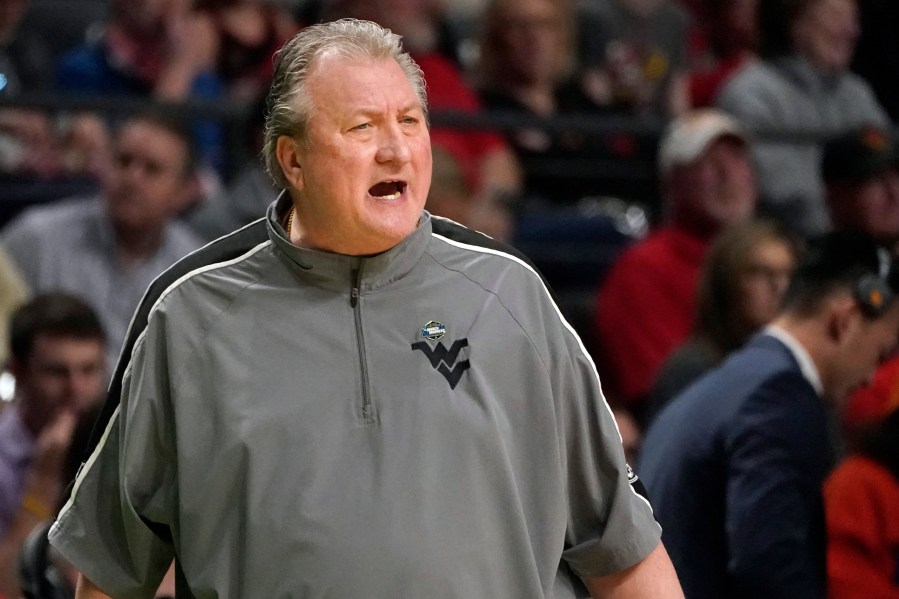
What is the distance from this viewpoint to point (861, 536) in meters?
3.38

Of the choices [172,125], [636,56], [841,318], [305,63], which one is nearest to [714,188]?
[636,56]

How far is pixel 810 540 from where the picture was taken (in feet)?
10.2

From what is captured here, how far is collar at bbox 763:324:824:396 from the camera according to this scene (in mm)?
3342

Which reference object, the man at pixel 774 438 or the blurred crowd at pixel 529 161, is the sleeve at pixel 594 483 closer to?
the man at pixel 774 438

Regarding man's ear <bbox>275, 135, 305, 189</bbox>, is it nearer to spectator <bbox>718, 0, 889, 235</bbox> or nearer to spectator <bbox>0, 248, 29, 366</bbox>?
spectator <bbox>0, 248, 29, 366</bbox>

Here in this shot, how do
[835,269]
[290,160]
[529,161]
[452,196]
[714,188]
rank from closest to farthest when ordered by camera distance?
[290,160]
[835,269]
[452,196]
[714,188]
[529,161]

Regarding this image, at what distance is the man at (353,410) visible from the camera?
195 centimetres

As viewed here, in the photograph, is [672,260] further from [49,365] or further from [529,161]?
[49,365]

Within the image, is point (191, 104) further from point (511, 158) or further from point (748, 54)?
point (748, 54)

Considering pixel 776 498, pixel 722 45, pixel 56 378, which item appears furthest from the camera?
pixel 722 45

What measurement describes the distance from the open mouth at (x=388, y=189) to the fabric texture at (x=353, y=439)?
0.24 feet

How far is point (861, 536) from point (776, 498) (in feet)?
1.36

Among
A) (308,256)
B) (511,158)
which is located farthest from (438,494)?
(511,158)

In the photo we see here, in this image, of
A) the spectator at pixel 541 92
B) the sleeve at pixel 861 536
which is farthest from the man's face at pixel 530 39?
the sleeve at pixel 861 536
